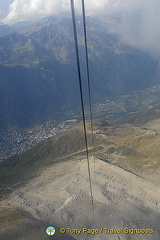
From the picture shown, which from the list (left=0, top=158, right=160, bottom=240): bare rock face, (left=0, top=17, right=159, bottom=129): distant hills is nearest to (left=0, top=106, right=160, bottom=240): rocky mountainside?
(left=0, top=158, right=160, bottom=240): bare rock face

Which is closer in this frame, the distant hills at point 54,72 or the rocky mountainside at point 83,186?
the rocky mountainside at point 83,186

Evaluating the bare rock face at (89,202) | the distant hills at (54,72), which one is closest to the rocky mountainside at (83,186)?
the bare rock face at (89,202)

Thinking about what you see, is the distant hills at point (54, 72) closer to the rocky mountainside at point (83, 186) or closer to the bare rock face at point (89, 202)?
the rocky mountainside at point (83, 186)

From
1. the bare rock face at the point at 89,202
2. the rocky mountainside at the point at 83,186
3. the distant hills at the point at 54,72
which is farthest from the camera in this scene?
the distant hills at the point at 54,72

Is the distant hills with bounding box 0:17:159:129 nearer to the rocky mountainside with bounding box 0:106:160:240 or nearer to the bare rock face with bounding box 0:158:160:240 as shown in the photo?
the rocky mountainside with bounding box 0:106:160:240

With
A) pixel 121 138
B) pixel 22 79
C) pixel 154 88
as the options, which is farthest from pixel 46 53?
pixel 121 138
